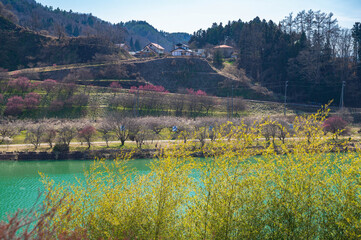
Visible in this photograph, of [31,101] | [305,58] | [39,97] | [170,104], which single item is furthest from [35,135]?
[305,58]

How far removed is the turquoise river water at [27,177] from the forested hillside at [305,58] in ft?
152

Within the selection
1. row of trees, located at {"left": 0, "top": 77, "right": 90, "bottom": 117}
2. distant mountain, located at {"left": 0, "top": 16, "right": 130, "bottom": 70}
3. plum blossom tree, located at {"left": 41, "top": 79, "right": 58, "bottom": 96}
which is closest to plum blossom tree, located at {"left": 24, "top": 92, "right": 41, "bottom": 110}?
row of trees, located at {"left": 0, "top": 77, "right": 90, "bottom": 117}

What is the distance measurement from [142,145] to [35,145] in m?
11.9

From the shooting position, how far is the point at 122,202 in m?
10.2

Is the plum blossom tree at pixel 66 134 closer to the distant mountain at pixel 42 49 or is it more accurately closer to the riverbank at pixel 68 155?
the riverbank at pixel 68 155

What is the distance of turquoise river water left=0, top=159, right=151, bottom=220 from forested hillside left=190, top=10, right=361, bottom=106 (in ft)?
152

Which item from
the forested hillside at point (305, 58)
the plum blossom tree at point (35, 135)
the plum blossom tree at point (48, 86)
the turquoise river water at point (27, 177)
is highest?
the forested hillside at point (305, 58)

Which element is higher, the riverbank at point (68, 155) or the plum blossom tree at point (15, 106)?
the plum blossom tree at point (15, 106)

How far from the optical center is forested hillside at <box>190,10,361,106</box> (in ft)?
188

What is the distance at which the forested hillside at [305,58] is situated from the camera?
2260 inches

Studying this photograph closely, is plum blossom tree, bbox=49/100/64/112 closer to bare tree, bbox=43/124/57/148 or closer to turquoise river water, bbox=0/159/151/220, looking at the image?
bare tree, bbox=43/124/57/148

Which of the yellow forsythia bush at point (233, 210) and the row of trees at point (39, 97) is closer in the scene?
the yellow forsythia bush at point (233, 210)

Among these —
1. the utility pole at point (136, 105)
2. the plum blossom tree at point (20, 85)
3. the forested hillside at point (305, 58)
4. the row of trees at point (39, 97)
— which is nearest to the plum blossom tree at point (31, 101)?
the row of trees at point (39, 97)

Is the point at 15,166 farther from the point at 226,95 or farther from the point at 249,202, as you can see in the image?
the point at 226,95
